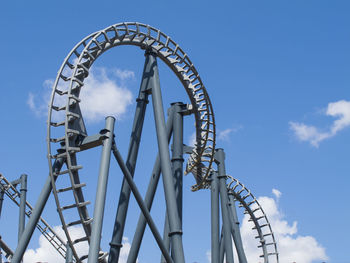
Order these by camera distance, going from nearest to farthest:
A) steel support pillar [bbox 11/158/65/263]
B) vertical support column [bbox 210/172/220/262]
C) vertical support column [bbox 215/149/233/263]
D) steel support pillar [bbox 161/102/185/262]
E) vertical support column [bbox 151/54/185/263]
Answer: steel support pillar [bbox 11/158/65/263] < vertical support column [bbox 151/54/185/263] < steel support pillar [bbox 161/102/185/262] < vertical support column [bbox 210/172/220/262] < vertical support column [bbox 215/149/233/263]

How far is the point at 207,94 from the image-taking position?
13.3 meters

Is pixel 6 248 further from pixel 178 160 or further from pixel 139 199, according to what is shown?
pixel 139 199

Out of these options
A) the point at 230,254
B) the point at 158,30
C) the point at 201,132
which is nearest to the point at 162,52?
the point at 158,30

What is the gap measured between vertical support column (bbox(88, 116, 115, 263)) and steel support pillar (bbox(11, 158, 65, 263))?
0.91m

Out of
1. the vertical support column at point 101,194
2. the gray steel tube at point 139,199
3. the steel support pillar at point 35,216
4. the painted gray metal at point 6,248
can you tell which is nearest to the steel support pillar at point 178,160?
the gray steel tube at point 139,199

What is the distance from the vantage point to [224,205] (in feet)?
50.9

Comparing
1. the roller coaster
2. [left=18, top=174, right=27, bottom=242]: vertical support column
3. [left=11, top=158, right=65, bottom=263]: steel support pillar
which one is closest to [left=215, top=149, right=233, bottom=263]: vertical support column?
the roller coaster

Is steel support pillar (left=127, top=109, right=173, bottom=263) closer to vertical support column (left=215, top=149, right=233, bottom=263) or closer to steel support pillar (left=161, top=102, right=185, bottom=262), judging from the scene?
steel support pillar (left=161, top=102, right=185, bottom=262)

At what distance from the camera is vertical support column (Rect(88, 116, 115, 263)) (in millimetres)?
8297

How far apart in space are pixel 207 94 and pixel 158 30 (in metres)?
2.24

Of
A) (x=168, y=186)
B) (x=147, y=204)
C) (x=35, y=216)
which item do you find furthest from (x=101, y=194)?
(x=147, y=204)

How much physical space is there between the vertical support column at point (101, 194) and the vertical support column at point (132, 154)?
1736mm

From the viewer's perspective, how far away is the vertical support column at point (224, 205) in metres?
14.9

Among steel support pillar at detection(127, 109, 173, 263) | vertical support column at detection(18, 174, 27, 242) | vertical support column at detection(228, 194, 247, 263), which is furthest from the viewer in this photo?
vertical support column at detection(18, 174, 27, 242)
